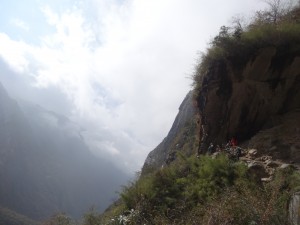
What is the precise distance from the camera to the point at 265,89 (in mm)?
16484

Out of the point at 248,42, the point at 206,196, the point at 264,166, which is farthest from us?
the point at 248,42

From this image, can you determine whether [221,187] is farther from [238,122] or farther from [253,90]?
[253,90]

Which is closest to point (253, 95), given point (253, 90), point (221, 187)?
point (253, 90)

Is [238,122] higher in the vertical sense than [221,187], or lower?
higher

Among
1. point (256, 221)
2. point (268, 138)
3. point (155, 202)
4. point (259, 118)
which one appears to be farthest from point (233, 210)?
point (259, 118)

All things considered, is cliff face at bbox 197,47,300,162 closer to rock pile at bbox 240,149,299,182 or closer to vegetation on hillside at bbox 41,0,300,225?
vegetation on hillside at bbox 41,0,300,225

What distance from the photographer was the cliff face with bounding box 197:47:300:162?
53.6 ft

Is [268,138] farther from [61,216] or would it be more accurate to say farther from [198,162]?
[61,216]

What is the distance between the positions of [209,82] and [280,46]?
301cm

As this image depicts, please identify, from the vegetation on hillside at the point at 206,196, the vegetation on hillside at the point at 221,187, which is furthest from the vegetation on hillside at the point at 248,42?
the vegetation on hillside at the point at 206,196

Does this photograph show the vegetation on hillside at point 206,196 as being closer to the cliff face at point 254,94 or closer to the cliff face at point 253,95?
the cliff face at point 253,95

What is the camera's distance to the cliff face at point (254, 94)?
16.3 m

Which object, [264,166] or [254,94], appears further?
[254,94]

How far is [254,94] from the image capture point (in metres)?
16.5
